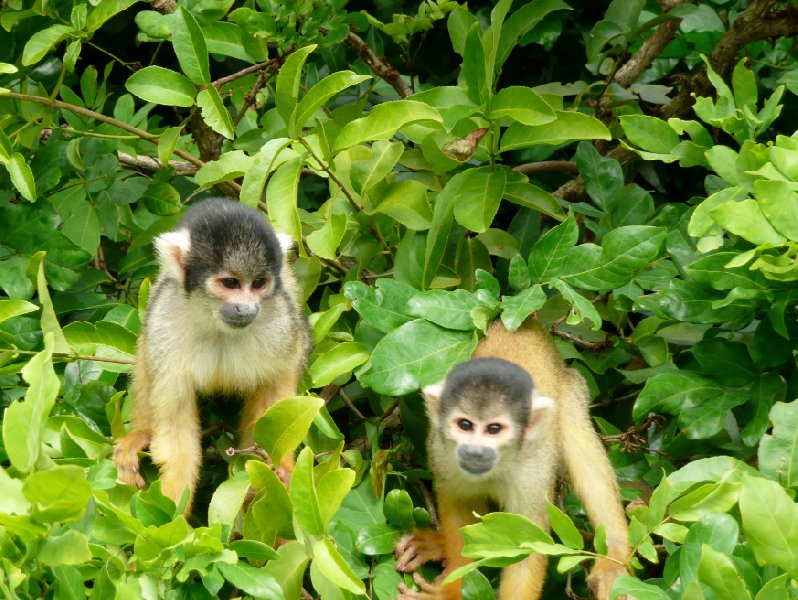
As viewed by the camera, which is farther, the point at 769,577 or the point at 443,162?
the point at 443,162

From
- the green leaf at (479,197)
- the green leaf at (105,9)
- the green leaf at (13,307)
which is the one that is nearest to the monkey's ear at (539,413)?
the green leaf at (479,197)

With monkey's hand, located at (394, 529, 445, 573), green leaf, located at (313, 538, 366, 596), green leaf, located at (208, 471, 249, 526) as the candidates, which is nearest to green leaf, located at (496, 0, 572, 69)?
monkey's hand, located at (394, 529, 445, 573)

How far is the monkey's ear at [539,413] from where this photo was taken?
3320 millimetres

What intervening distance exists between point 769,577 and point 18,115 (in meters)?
3.21

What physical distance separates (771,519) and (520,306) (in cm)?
120

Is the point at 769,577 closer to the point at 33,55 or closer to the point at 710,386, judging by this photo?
the point at 710,386

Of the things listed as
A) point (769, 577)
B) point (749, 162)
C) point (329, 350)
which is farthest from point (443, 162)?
point (769, 577)

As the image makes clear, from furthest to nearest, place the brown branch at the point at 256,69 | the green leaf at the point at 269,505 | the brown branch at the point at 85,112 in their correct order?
the brown branch at the point at 256,69, the brown branch at the point at 85,112, the green leaf at the point at 269,505

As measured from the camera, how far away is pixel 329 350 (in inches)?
138

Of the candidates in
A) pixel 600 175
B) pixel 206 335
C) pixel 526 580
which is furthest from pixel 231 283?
pixel 600 175

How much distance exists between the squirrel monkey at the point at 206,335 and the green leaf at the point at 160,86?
377 millimetres

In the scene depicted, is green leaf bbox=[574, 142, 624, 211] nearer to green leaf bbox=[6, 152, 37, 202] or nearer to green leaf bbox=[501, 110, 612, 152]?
green leaf bbox=[501, 110, 612, 152]

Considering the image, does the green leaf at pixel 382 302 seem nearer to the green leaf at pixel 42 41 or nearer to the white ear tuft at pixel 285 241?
the white ear tuft at pixel 285 241

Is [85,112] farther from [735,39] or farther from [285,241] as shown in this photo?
[735,39]
